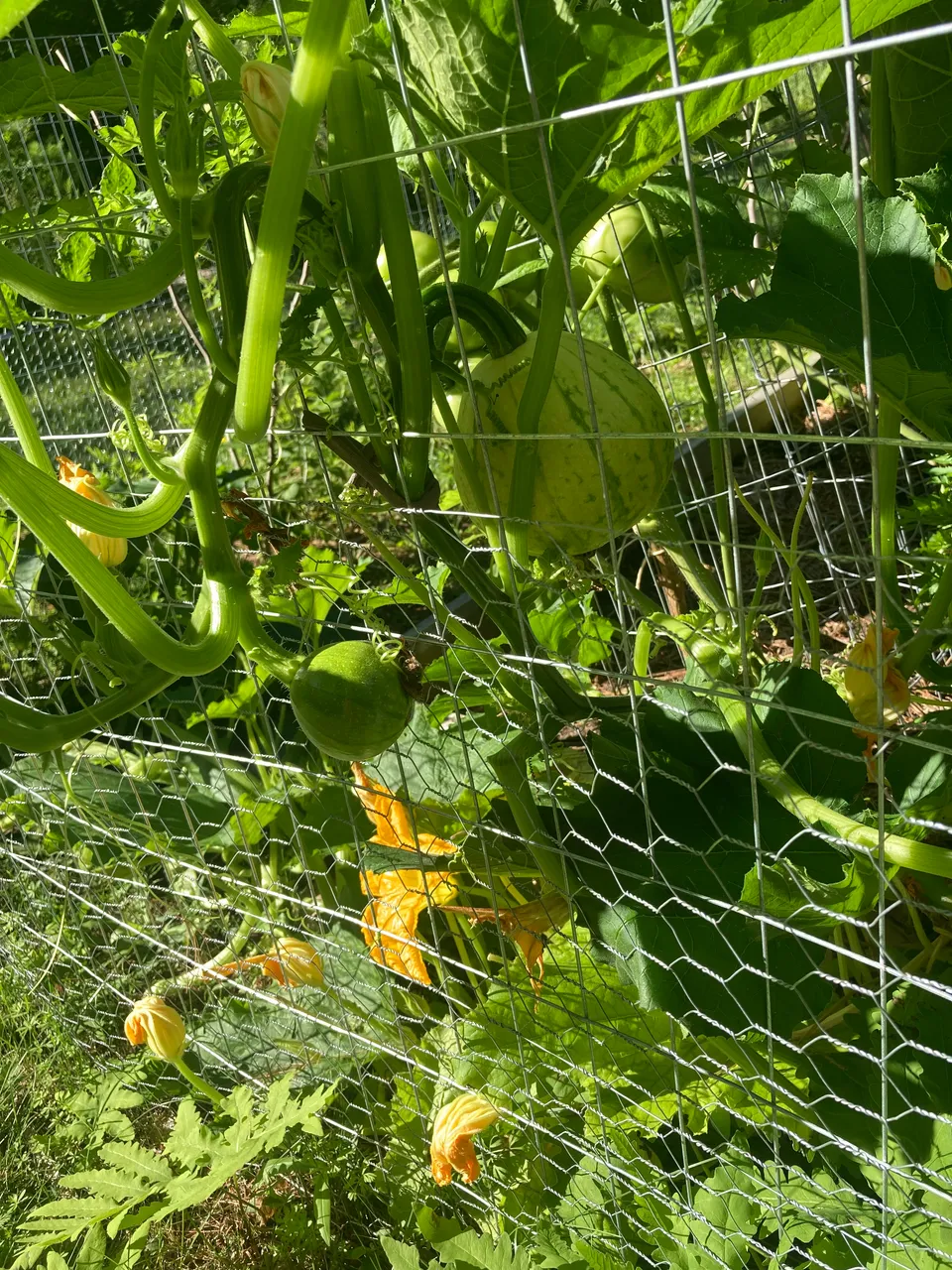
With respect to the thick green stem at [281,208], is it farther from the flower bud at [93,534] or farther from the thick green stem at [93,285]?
the flower bud at [93,534]

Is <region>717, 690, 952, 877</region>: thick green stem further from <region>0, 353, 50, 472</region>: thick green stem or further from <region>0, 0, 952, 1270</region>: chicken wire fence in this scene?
<region>0, 353, 50, 472</region>: thick green stem

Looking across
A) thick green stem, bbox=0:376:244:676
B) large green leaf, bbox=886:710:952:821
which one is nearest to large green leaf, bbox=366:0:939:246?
thick green stem, bbox=0:376:244:676

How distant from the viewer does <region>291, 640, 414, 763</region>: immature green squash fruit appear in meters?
0.72

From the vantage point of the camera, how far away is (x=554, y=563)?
0.75 m

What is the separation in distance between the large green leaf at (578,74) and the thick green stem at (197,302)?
0.16 metres

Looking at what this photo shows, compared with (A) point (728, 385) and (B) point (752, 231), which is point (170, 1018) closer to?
(B) point (752, 231)

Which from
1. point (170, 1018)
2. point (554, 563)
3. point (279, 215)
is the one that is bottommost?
point (170, 1018)

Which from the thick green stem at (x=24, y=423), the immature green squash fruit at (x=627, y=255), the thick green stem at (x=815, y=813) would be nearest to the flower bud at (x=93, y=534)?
the thick green stem at (x=24, y=423)

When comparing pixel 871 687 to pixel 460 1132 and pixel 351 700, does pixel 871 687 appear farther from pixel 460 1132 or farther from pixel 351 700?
pixel 460 1132

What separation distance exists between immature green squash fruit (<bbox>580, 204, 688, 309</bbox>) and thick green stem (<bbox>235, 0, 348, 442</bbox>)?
18.6 inches

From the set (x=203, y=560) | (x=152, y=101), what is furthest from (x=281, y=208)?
(x=203, y=560)

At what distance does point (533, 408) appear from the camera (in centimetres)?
63

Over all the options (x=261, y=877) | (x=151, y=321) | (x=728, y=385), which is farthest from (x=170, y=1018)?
(x=151, y=321)

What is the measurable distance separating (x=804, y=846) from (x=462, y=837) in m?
→ 0.36
